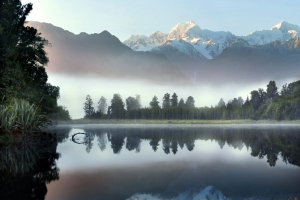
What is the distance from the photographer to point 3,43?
23422 mm

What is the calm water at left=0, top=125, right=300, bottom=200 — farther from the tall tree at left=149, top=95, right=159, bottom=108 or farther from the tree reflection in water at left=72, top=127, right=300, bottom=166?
the tall tree at left=149, top=95, right=159, bottom=108

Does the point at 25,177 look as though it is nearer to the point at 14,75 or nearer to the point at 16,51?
the point at 14,75

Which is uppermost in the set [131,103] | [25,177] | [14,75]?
[131,103]

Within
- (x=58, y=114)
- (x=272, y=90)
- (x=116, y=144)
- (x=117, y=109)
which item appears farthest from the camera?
(x=272, y=90)

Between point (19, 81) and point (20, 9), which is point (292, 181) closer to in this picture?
point (19, 81)

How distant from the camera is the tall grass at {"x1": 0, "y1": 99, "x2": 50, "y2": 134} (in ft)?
67.2

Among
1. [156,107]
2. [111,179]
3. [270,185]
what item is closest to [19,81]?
[111,179]

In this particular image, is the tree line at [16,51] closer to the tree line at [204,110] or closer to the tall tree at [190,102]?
the tree line at [204,110]

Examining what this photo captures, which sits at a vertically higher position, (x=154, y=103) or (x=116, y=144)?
(x=154, y=103)

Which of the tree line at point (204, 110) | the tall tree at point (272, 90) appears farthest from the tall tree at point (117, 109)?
the tall tree at point (272, 90)

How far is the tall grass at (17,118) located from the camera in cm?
2047

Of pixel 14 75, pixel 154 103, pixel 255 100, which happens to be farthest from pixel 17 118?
pixel 255 100

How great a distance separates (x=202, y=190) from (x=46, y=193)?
458 cm

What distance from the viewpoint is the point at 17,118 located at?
2186cm
